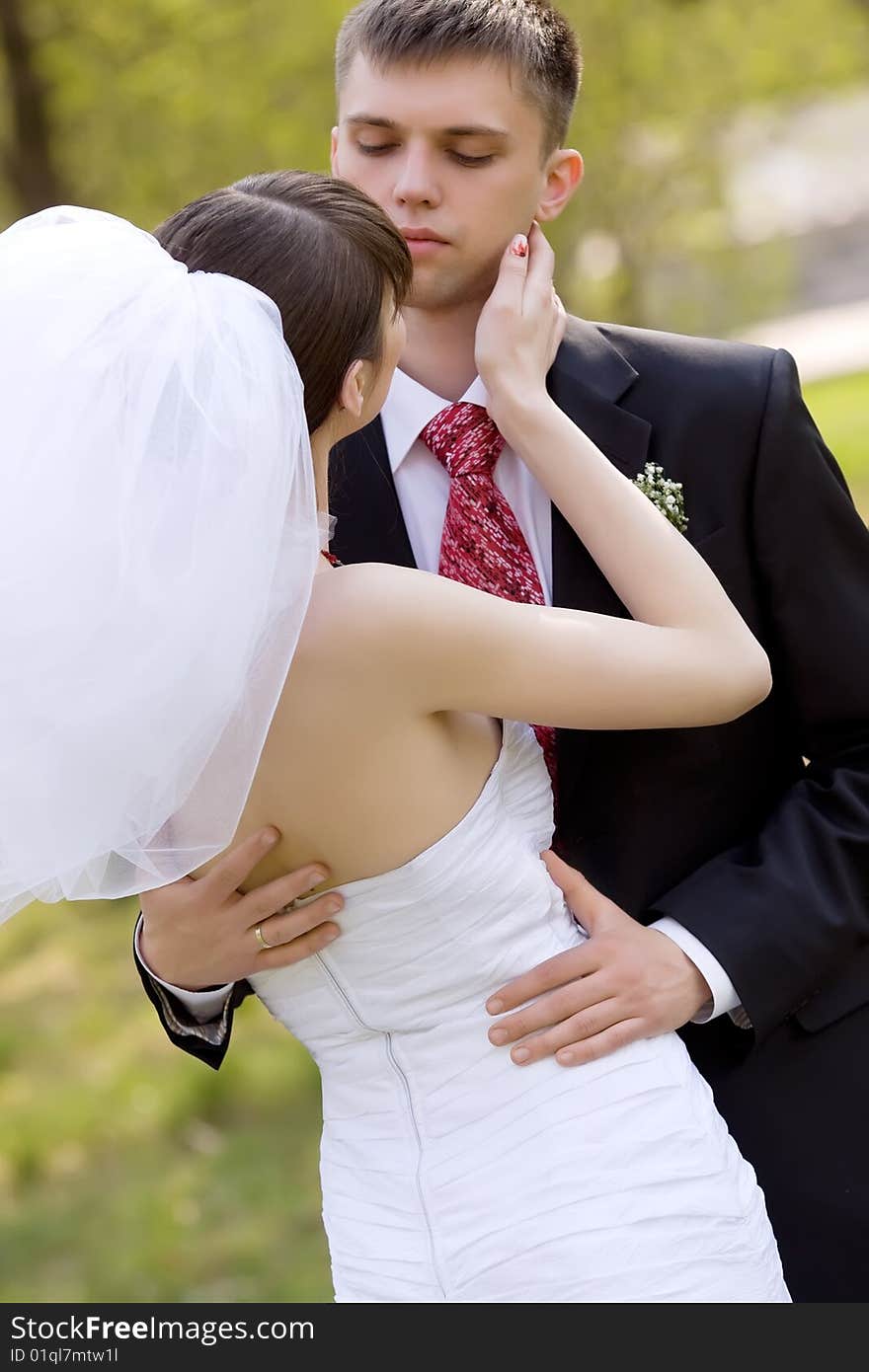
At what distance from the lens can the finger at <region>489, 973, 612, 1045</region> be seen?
2.39 metres

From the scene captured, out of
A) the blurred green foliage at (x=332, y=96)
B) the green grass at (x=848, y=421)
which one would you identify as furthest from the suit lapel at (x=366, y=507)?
the green grass at (x=848, y=421)

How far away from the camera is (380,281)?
2357mm

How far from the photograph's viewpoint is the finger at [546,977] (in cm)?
240

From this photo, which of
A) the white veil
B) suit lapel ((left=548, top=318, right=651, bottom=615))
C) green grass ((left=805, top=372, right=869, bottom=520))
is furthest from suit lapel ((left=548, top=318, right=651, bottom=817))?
green grass ((left=805, top=372, right=869, bottom=520))

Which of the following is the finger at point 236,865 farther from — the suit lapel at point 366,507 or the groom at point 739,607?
the suit lapel at point 366,507

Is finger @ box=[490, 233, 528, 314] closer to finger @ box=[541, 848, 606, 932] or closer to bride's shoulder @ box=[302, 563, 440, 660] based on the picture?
bride's shoulder @ box=[302, 563, 440, 660]

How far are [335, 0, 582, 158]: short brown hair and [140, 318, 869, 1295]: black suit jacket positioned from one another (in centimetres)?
54

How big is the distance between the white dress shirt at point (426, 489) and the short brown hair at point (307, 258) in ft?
2.16

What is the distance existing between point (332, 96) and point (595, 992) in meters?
8.78
